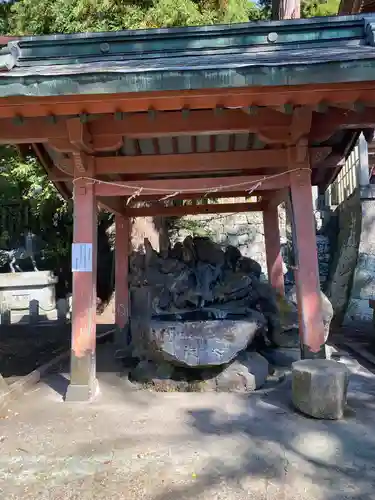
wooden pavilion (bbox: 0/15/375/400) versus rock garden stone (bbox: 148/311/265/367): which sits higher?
wooden pavilion (bbox: 0/15/375/400)

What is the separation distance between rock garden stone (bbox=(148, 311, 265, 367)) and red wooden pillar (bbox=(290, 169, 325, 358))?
62 cm

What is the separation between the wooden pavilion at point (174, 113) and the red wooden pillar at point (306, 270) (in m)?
0.01

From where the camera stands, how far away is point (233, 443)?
329 cm

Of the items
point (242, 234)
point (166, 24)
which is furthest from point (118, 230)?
point (242, 234)

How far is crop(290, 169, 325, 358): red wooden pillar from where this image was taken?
15.2 feet

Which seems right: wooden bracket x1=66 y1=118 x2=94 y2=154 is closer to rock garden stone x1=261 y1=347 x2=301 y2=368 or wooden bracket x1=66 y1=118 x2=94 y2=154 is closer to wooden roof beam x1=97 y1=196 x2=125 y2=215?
wooden roof beam x1=97 y1=196 x2=125 y2=215

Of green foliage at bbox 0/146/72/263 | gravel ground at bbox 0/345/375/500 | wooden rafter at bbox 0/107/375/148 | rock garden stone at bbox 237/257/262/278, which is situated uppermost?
green foliage at bbox 0/146/72/263

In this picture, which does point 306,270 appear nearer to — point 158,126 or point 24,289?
point 158,126

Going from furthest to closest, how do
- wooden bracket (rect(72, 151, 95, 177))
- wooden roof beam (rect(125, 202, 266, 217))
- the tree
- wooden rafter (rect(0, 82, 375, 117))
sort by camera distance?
the tree
wooden roof beam (rect(125, 202, 266, 217))
wooden bracket (rect(72, 151, 95, 177))
wooden rafter (rect(0, 82, 375, 117))

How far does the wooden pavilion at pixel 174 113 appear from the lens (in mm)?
3584

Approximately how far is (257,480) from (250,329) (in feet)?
7.39

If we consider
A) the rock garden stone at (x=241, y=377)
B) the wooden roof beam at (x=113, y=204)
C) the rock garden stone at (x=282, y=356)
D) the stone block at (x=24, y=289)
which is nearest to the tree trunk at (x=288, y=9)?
the wooden roof beam at (x=113, y=204)

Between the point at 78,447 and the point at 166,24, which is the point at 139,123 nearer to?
the point at 78,447

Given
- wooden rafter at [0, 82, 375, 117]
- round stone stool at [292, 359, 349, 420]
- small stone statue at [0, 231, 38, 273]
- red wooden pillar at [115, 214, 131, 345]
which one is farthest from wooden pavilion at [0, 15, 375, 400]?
small stone statue at [0, 231, 38, 273]
